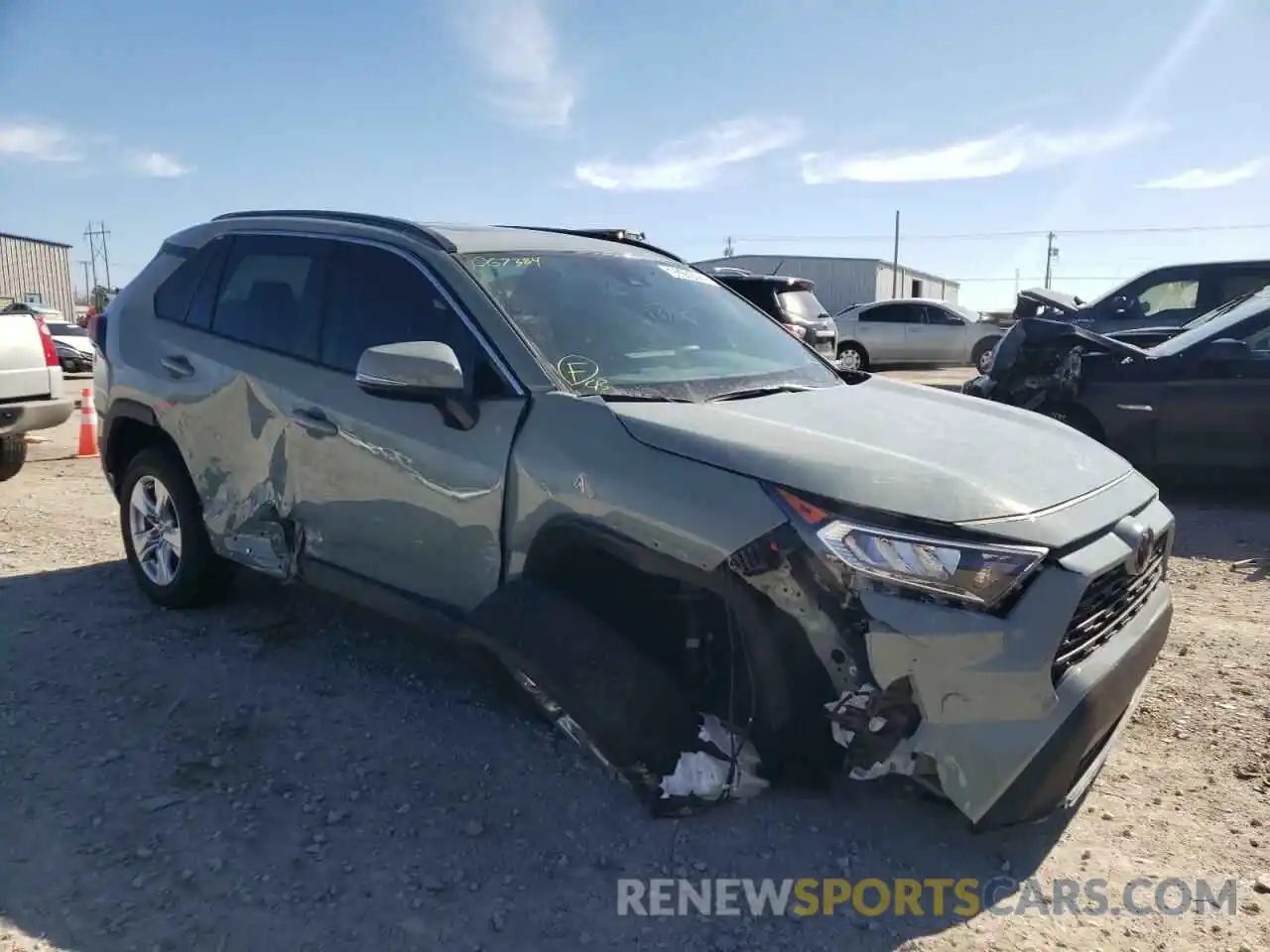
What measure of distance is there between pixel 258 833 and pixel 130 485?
8.45 ft

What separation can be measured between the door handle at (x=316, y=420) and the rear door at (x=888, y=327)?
18.9 meters

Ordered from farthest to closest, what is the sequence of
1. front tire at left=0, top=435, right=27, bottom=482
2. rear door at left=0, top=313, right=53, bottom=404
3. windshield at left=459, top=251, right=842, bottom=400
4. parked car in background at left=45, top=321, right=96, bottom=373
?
1. parked car in background at left=45, top=321, right=96, bottom=373
2. front tire at left=0, top=435, right=27, bottom=482
3. rear door at left=0, top=313, right=53, bottom=404
4. windshield at left=459, top=251, right=842, bottom=400

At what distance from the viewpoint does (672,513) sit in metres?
2.66

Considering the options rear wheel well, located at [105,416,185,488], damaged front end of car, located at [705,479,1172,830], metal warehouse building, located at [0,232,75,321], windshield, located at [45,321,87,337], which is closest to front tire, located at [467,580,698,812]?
damaged front end of car, located at [705,479,1172,830]

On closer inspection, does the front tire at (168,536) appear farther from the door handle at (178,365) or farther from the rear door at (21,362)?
the rear door at (21,362)

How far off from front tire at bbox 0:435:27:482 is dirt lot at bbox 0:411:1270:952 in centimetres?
463

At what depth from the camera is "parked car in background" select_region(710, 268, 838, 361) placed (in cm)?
1307

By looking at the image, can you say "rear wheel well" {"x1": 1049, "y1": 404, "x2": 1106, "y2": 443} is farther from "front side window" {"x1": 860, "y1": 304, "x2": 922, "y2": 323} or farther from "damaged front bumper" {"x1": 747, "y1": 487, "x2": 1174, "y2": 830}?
"front side window" {"x1": 860, "y1": 304, "x2": 922, "y2": 323}

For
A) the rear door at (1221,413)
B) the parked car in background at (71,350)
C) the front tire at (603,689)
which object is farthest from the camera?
the parked car in background at (71,350)

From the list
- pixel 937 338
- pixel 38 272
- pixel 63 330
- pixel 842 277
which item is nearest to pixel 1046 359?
pixel 937 338

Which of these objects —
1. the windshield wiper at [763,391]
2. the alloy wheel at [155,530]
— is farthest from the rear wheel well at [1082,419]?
the alloy wheel at [155,530]

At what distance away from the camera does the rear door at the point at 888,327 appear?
70.2ft

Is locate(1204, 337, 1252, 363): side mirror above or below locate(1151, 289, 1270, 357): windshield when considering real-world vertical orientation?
below

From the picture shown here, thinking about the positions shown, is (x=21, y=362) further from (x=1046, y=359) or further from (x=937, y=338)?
(x=937, y=338)
